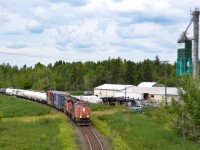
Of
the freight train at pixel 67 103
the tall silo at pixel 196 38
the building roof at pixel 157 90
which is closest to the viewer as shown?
the freight train at pixel 67 103

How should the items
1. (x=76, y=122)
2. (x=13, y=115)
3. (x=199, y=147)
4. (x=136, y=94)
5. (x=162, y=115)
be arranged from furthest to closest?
1. (x=136, y=94)
2. (x=13, y=115)
3. (x=162, y=115)
4. (x=76, y=122)
5. (x=199, y=147)

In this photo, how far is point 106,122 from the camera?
51.0 m

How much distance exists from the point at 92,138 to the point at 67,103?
769 inches

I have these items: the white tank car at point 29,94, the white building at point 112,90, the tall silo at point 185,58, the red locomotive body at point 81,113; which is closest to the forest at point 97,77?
the white building at point 112,90

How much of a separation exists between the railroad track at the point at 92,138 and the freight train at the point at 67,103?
2153 millimetres

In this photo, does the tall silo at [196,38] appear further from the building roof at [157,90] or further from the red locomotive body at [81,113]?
the building roof at [157,90]

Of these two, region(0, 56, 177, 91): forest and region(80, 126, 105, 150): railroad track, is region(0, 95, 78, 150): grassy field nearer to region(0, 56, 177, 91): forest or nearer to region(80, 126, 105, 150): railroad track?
region(80, 126, 105, 150): railroad track

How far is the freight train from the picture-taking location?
48.2 m

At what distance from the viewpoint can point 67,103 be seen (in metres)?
57.4

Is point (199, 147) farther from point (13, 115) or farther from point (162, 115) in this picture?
point (13, 115)

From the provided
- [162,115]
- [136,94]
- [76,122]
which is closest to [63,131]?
[76,122]

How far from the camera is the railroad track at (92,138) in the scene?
33841 mm

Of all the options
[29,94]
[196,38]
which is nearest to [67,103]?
[196,38]

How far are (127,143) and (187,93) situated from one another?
8033 millimetres
